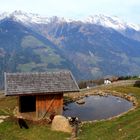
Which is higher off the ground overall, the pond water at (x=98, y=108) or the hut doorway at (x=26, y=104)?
the hut doorway at (x=26, y=104)

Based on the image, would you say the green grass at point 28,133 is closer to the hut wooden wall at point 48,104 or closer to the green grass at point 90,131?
the green grass at point 90,131

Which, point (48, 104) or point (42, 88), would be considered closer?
point (42, 88)

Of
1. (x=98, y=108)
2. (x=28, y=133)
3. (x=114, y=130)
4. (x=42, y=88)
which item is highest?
(x=42, y=88)

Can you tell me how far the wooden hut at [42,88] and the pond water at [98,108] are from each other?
536 centimetres

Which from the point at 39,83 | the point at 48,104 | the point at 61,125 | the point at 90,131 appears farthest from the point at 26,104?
the point at 90,131

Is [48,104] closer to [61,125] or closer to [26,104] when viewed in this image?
[26,104]

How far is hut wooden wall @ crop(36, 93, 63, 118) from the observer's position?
2393 inches

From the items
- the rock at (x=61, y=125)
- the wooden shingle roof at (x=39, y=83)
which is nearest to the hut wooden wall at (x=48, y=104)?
the wooden shingle roof at (x=39, y=83)

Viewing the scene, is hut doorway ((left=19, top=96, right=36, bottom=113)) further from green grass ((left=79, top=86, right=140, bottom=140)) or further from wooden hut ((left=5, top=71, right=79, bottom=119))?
green grass ((left=79, top=86, right=140, bottom=140))

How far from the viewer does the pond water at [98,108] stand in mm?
65875

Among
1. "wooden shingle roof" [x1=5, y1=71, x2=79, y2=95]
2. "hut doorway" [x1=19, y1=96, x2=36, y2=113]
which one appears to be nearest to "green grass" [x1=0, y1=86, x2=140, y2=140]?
"wooden shingle roof" [x1=5, y1=71, x2=79, y2=95]

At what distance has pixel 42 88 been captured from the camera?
60.1m

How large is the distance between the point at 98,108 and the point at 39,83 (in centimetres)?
1658

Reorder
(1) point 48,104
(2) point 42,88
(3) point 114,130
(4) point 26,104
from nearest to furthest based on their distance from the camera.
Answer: (3) point 114,130
(2) point 42,88
(1) point 48,104
(4) point 26,104
